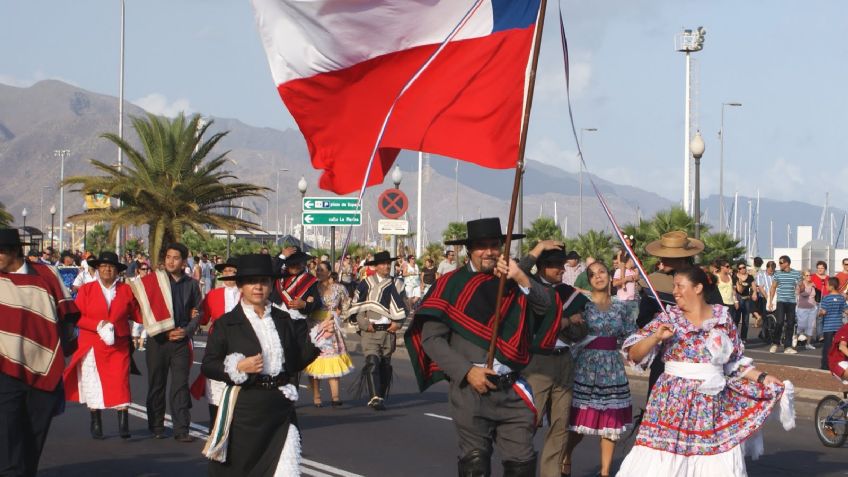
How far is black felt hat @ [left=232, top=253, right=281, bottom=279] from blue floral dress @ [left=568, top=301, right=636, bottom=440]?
299 cm

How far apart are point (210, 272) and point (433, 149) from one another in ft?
103

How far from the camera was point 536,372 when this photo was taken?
9.74m

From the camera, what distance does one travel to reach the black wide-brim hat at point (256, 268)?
26.2ft

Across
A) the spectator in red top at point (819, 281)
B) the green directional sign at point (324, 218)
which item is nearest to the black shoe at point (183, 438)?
the green directional sign at point (324, 218)

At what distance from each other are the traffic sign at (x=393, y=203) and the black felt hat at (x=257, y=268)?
53.1 feet

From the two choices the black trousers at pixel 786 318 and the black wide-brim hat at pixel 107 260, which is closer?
the black wide-brim hat at pixel 107 260

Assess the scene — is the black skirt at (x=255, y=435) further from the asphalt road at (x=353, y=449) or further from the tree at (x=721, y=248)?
the tree at (x=721, y=248)

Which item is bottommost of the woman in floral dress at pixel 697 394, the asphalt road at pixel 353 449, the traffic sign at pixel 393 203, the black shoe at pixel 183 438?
the asphalt road at pixel 353 449

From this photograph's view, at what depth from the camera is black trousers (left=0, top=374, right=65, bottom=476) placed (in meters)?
8.54

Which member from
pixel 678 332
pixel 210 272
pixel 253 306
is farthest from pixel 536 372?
pixel 210 272

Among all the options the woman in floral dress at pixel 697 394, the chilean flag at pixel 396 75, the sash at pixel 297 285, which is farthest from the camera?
the sash at pixel 297 285

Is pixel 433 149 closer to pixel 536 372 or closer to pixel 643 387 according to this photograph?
pixel 536 372

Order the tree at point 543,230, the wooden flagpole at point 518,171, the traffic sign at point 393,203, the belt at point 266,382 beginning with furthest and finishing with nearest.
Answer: the tree at point 543,230
the traffic sign at point 393,203
the belt at point 266,382
the wooden flagpole at point 518,171

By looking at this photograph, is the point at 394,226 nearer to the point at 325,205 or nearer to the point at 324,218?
the point at 324,218
